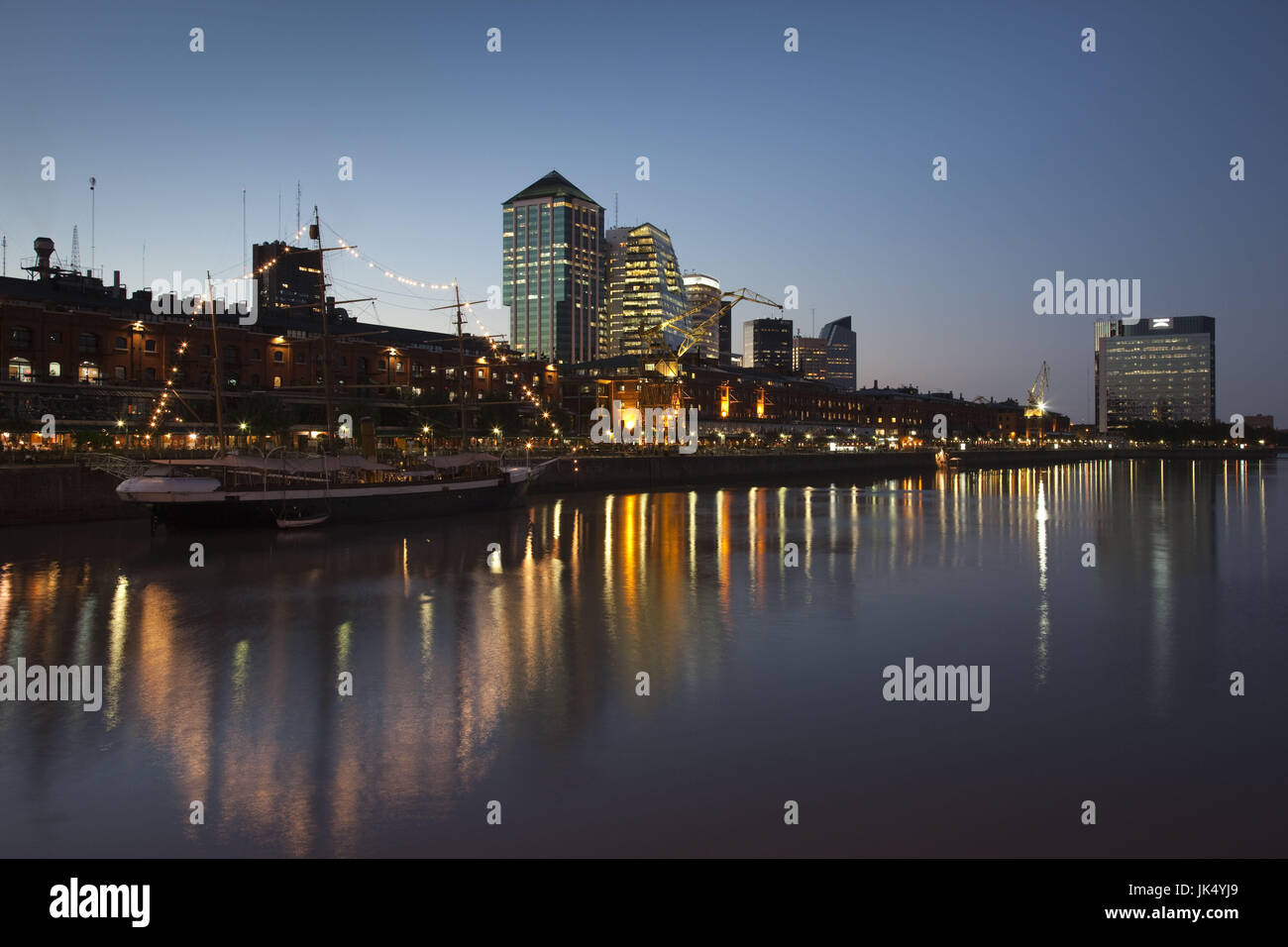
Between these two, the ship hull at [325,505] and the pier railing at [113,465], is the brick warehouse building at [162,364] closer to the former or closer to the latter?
the pier railing at [113,465]

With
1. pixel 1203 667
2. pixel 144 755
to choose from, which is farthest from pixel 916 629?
pixel 144 755

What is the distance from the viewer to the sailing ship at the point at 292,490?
3375 cm

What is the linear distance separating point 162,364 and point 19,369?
31.2ft

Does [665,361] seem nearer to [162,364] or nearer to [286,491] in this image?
[162,364]

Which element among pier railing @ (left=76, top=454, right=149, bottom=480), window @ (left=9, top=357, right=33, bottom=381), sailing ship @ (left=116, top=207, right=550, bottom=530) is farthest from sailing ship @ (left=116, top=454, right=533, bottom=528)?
window @ (left=9, top=357, right=33, bottom=381)

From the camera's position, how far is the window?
52.0 metres

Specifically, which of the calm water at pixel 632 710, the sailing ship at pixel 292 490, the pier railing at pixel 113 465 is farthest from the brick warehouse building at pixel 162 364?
the calm water at pixel 632 710

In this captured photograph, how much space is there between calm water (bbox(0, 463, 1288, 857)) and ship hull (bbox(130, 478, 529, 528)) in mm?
6360

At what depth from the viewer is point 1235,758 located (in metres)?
10.6

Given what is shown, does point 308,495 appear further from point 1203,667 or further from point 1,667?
point 1203,667

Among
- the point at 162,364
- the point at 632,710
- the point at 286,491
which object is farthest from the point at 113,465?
the point at 632,710
